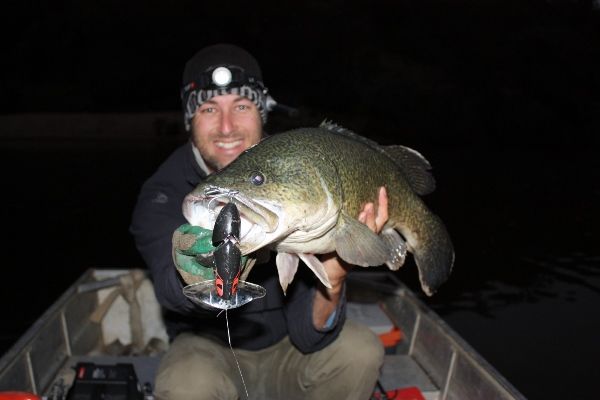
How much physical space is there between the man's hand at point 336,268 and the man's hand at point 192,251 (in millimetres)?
744

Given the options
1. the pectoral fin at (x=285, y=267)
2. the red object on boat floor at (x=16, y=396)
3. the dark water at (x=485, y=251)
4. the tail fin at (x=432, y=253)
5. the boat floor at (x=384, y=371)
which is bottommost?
the dark water at (x=485, y=251)

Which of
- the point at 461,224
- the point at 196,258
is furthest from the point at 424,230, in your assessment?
the point at 461,224

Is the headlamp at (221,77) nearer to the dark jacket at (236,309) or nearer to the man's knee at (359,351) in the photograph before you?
the dark jacket at (236,309)

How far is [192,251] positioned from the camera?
1751 mm

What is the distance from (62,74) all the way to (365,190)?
42.7 meters

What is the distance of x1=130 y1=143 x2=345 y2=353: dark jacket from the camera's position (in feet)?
8.83

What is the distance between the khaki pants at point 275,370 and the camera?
2463mm

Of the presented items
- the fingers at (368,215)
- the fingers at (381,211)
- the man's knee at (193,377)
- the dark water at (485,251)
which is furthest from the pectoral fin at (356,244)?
the dark water at (485,251)

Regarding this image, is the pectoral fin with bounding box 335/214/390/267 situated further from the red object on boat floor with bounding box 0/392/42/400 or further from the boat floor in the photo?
the boat floor

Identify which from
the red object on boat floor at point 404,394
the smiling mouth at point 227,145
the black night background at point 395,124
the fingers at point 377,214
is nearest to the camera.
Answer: the fingers at point 377,214

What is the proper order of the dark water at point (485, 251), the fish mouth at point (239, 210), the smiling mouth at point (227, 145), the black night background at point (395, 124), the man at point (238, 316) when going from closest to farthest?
the fish mouth at point (239, 210)
the man at point (238, 316)
the smiling mouth at point (227, 145)
the dark water at point (485, 251)
the black night background at point (395, 124)

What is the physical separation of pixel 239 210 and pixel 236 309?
4.72 ft

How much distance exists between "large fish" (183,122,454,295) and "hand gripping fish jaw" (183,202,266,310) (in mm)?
94

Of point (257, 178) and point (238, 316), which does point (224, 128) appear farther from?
point (257, 178)
